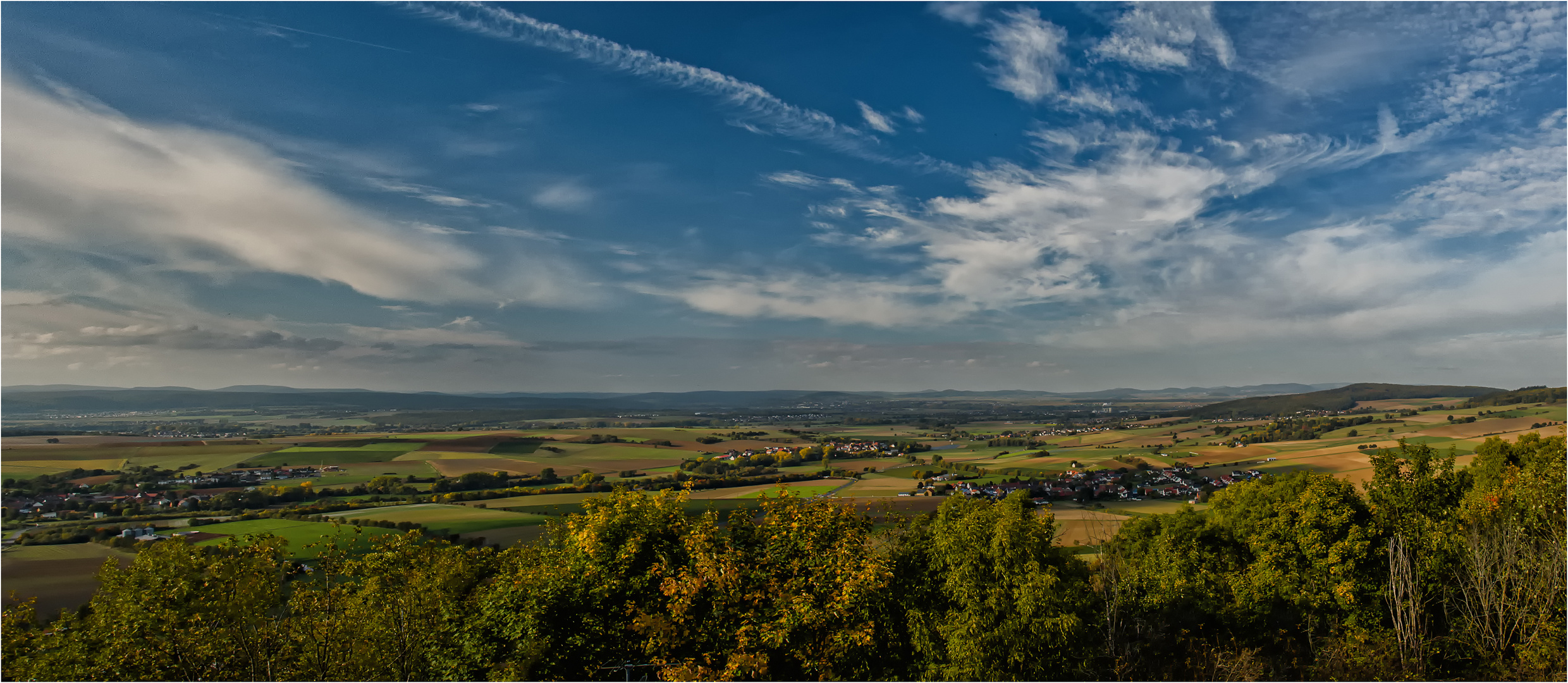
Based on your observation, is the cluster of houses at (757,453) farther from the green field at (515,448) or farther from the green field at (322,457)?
the green field at (322,457)

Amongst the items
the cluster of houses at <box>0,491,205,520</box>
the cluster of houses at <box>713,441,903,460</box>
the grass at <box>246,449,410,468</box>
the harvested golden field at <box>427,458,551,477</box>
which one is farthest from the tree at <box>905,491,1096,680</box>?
the grass at <box>246,449,410,468</box>

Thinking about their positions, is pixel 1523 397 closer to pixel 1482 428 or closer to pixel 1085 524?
pixel 1482 428

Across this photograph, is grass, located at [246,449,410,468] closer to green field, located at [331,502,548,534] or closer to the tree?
green field, located at [331,502,548,534]

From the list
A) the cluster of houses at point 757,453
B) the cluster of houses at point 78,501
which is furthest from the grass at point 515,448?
the cluster of houses at point 78,501

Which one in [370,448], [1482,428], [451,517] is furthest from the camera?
[370,448]

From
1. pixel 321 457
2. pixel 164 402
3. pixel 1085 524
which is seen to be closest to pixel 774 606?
pixel 1085 524

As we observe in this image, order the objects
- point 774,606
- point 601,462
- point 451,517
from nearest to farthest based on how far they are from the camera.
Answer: point 774,606 < point 451,517 < point 601,462

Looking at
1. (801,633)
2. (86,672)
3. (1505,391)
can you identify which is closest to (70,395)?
(86,672)
